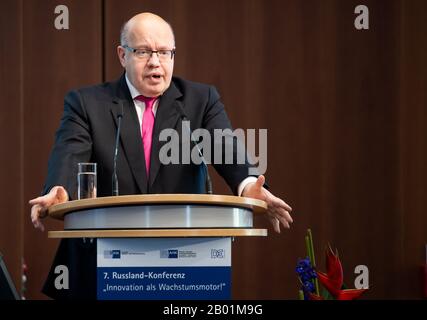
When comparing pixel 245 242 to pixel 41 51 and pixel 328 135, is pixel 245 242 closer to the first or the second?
pixel 328 135

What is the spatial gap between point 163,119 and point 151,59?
10.2 inches

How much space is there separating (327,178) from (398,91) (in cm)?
77

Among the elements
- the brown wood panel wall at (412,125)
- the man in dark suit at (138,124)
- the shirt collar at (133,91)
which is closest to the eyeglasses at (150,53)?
the man in dark suit at (138,124)

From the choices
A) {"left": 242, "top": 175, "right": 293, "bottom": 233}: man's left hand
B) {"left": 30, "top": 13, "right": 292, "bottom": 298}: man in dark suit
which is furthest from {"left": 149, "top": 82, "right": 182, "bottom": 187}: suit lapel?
{"left": 242, "top": 175, "right": 293, "bottom": 233}: man's left hand

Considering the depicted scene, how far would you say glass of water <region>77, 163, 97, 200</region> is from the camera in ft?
9.04

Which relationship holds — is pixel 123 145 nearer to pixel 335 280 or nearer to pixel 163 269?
pixel 335 280

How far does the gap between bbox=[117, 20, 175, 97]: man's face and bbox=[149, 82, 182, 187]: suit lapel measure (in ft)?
0.15

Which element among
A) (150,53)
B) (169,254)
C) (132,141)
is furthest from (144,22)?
(169,254)

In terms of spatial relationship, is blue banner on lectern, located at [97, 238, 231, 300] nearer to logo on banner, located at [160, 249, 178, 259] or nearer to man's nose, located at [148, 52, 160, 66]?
logo on banner, located at [160, 249, 178, 259]

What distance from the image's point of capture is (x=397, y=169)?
5.49 metres

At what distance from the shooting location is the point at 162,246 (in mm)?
2230

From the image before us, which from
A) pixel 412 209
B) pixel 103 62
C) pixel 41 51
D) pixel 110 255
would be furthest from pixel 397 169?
pixel 110 255

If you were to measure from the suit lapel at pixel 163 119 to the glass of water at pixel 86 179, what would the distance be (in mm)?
461

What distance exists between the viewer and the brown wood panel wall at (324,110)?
5.42 metres
